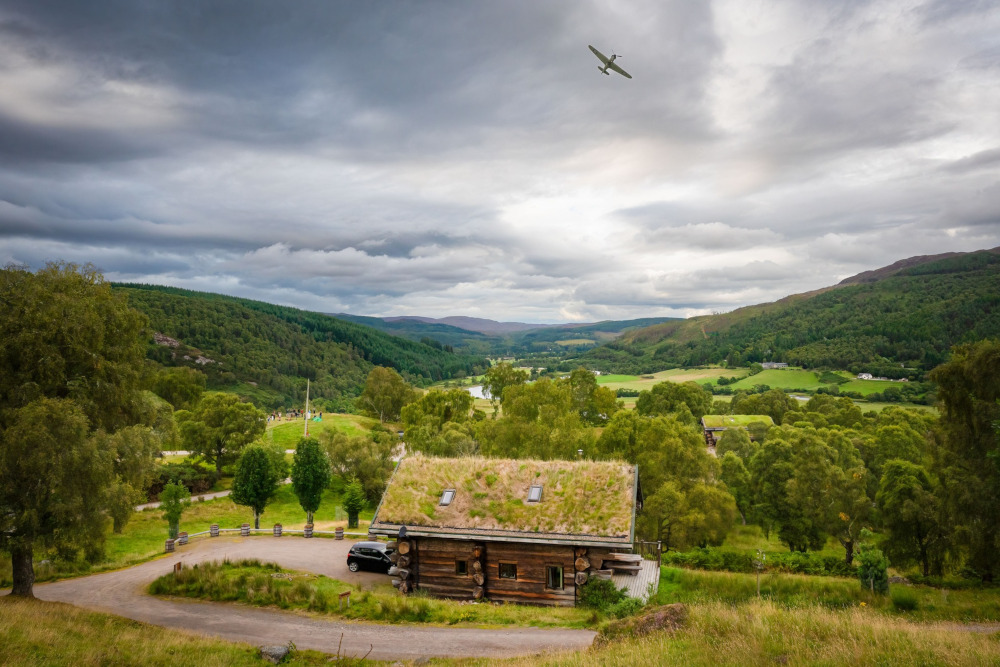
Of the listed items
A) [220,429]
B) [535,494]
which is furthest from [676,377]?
[535,494]

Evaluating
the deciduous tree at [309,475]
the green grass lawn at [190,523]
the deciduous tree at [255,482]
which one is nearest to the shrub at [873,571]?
the green grass lawn at [190,523]

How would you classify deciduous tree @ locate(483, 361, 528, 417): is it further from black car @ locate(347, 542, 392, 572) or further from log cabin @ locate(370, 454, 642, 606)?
log cabin @ locate(370, 454, 642, 606)

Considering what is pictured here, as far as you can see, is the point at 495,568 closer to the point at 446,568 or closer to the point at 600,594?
the point at 446,568

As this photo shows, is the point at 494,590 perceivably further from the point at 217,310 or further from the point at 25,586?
the point at 217,310

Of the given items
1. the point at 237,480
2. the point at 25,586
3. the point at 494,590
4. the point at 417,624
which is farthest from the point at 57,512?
the point at 237,480

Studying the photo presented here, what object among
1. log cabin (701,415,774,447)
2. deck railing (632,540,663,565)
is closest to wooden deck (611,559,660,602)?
deck railing (632,540,663,565)
